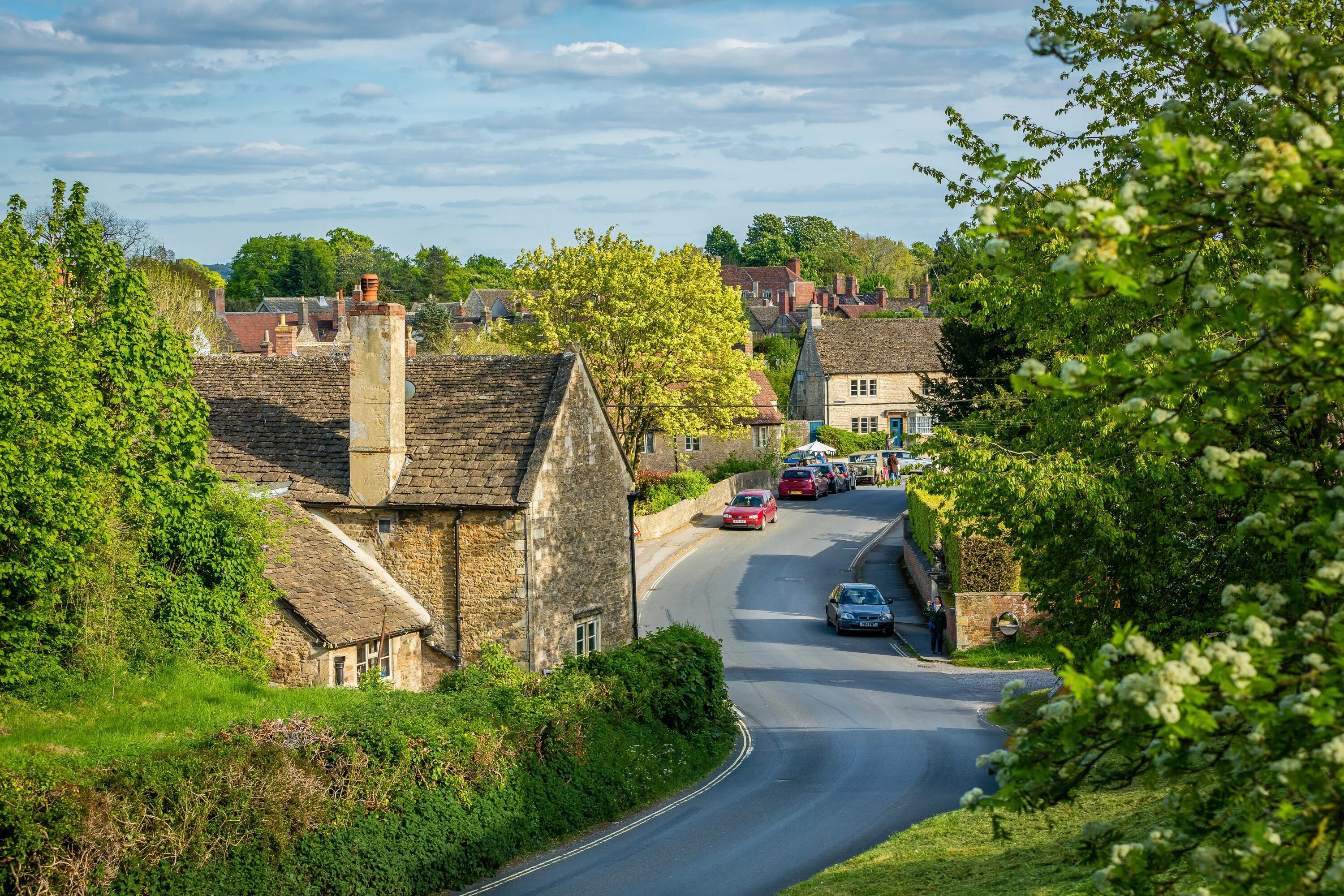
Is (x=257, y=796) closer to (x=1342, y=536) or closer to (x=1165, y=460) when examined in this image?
(x=1165, y=460)

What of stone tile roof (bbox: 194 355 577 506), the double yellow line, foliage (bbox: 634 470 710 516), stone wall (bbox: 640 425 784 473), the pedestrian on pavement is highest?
stone tile roof (bbox: 194 355 577 506)

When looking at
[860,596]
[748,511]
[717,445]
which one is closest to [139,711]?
[860,596]

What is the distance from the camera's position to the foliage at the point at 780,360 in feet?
291

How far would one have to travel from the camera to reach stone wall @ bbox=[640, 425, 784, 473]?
63406 millimetres

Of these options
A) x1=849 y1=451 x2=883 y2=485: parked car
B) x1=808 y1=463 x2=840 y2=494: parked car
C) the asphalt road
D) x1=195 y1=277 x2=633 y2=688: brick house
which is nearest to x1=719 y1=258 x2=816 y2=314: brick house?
x1=849 y1=451 x2=883 y2=485: parked car

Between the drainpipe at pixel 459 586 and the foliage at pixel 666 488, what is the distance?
85.3 ft

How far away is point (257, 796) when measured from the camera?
1614 cm

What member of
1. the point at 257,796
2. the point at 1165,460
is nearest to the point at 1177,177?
the point at 1165,460

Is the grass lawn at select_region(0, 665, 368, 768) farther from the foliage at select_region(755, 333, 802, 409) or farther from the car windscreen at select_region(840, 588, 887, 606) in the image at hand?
the foliage at select_region(755, 333, 802, 409)

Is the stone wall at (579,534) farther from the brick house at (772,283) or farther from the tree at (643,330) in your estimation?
the brick house at (772,283)

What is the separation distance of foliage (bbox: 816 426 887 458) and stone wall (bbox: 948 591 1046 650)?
128 ft

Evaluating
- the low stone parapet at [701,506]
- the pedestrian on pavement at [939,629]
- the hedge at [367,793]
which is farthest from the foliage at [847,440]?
the hedge at [367,793]

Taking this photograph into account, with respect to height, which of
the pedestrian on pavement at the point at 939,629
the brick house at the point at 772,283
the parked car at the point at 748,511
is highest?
the brick house at the point at 772,283

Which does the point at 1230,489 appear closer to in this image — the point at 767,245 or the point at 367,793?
the point at 367,793
